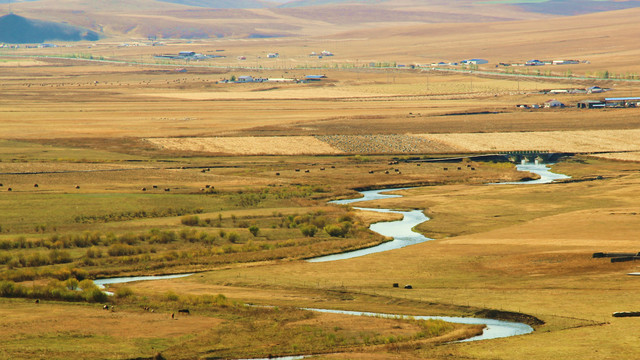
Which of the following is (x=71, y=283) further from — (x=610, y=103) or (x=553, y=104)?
(x=610, y=103)

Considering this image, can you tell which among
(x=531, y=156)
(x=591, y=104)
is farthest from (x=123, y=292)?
(x=591, y=104)

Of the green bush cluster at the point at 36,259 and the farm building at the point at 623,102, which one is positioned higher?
the farm building at the point at 623,102

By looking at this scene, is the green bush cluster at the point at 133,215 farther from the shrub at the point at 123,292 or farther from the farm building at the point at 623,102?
the farm building at the point at 623,102

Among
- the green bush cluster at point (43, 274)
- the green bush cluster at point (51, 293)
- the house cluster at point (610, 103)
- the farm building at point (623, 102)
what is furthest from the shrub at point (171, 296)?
the farm building at point (623, 102)

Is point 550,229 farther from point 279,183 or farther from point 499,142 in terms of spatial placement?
point 499,142

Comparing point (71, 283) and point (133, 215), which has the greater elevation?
point (71, 283)

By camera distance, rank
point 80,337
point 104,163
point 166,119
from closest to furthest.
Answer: point 80,337
point 104,163
point 166,119

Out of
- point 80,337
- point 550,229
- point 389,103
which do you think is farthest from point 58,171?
point 389,103

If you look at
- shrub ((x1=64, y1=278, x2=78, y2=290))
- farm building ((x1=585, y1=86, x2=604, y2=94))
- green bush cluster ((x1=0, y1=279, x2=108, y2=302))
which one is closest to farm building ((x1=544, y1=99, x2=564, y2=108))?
farm building ((x1=585, y1=86, x2=604, y2=94))
